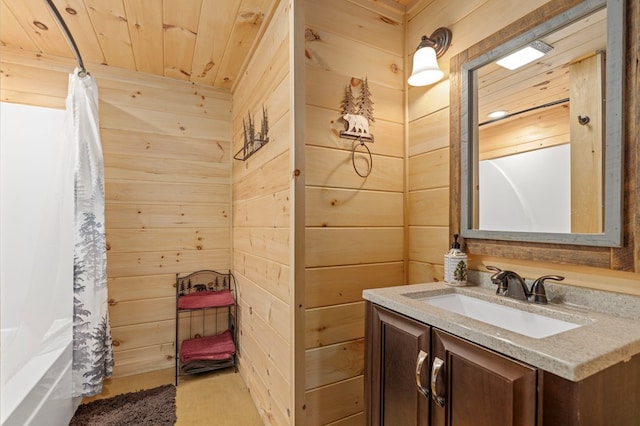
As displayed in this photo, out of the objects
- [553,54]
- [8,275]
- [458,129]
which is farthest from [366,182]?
[8,275]

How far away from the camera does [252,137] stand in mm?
1992

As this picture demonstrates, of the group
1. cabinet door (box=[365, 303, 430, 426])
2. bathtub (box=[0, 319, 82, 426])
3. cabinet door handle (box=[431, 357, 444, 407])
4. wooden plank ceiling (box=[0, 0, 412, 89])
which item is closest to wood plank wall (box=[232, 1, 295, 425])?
wooden plank ceiling (box=[0, 0, 412, 89])

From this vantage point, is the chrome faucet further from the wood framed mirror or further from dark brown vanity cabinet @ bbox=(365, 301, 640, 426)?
dark brown vanity cabinet @ bbox=(365, 301, 640, 426)

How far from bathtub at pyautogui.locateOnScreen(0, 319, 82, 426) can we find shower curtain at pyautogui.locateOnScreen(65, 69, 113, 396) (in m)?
0.10

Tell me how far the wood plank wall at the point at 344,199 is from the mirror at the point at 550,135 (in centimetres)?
40

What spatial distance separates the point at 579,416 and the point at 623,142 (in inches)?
29.7

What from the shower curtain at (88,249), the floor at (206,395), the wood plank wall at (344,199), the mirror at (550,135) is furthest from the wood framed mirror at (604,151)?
the shower curtain at (88,249)

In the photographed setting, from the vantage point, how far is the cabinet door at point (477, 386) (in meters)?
0.63

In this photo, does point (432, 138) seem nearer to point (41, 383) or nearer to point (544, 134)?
point (544, 134)

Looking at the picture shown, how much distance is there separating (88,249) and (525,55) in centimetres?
255

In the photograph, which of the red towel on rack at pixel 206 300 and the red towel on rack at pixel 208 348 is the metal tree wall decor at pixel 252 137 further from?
the red towel on rack at pixel 208 348

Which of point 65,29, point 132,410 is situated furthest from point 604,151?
point 132,410

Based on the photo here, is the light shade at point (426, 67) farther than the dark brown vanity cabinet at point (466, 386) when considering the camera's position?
Yes

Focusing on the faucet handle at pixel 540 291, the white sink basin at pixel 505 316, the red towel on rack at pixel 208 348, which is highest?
the faucet handle at pixel 540 291
